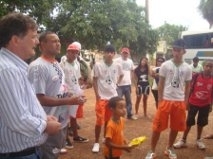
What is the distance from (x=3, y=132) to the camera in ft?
7.13

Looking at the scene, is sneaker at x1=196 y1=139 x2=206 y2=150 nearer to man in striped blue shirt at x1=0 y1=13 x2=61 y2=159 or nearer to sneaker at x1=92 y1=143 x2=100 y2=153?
sneaker at x1=92 y1=143 x2=100 y2=153

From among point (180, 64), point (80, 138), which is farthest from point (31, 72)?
point (80, 138)

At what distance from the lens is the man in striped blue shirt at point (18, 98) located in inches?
81.5

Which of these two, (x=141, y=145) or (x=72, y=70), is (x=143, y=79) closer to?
(x=141, y=145)

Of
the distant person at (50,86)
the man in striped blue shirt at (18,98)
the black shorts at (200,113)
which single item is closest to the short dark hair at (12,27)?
the man in striped blue shirt at (18,98)

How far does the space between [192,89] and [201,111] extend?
42cm

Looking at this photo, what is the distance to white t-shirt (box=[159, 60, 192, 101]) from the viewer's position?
5.50 metres

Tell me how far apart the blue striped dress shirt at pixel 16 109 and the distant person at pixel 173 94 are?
135 inches

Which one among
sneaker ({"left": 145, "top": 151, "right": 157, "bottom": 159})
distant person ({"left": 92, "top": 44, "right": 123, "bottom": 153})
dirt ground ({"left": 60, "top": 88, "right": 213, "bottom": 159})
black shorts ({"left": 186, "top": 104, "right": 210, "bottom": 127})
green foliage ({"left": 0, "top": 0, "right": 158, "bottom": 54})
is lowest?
dirt ground ({"left": 60, "top": 88, "right": 213, "bottom": 159})

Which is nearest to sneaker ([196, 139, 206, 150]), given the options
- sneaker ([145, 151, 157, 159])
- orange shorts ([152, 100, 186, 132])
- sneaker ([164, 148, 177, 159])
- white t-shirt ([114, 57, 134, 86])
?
sneaker ([164, 148, 177, 159])

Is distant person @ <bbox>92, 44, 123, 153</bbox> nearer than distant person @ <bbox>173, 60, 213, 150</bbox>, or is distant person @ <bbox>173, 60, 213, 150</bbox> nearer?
distant person @ <bbox>92, 44, 123, 153</bbox>

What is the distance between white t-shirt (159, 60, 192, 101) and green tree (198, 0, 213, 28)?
23.2 meters

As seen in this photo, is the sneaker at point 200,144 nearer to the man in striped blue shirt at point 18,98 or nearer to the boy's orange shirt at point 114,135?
the boy's orange shirt at point 114,135

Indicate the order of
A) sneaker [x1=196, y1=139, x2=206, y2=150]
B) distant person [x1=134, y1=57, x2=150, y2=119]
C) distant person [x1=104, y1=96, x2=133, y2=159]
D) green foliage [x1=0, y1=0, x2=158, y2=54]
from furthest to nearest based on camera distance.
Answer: green foliage [x1=0, y1=0, x2=158, y2=54], distant person [x1=134, y1=57, x2=150, y2=119], sneaker [x1=196, y1=139, x2=206, y2=150], distant person [x1=104, y1=96, x2=133, y2=159]
